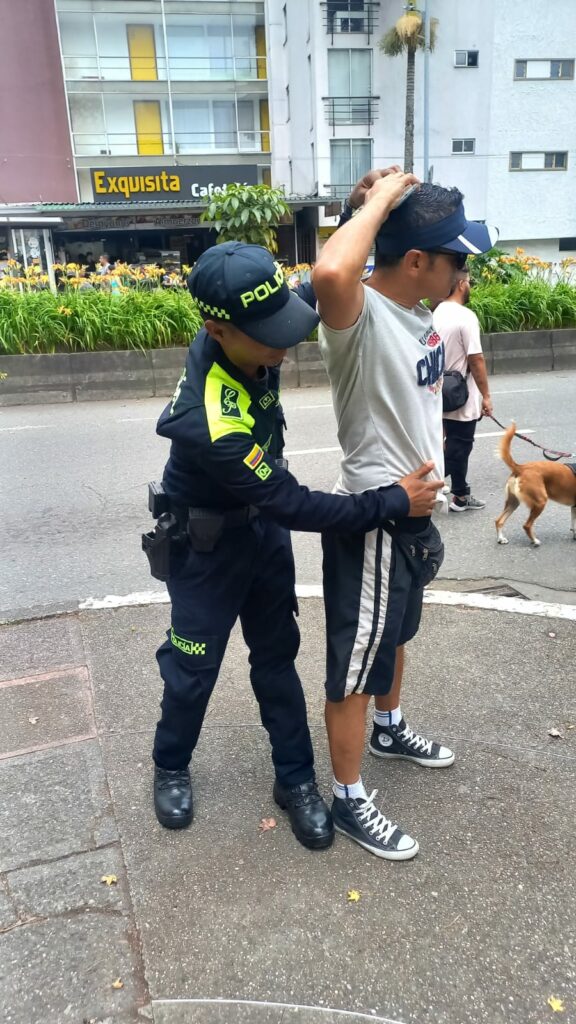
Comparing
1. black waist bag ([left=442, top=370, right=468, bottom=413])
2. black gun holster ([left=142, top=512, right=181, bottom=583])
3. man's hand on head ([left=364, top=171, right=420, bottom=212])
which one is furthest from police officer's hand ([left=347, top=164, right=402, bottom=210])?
black waist bag ([left=442, top=370, right=468, bottom=413])

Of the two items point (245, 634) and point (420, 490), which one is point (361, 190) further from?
point (245, 634)

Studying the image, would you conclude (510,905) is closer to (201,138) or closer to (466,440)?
(466,440)

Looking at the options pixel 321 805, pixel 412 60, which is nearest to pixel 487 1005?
pixel 321 805

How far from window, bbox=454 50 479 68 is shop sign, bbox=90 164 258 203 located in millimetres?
11670

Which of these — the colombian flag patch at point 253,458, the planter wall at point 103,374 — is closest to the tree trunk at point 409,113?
the planter wall at point 103,374

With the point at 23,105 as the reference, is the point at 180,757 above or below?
below

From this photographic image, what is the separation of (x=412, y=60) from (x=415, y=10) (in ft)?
5.97

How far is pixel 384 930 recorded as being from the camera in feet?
7.00

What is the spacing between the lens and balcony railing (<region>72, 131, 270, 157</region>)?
32.6 metres

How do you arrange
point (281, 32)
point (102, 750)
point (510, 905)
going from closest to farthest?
point (510, 905) → point (102, 750) → point (281, 32)

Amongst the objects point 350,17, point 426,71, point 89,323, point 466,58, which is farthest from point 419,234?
point 466,58

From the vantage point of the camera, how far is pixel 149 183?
3014 centimetres

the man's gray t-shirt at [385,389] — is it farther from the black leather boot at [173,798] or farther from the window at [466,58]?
the window at [466,58]

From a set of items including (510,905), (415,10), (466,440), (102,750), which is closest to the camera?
(510,905)
